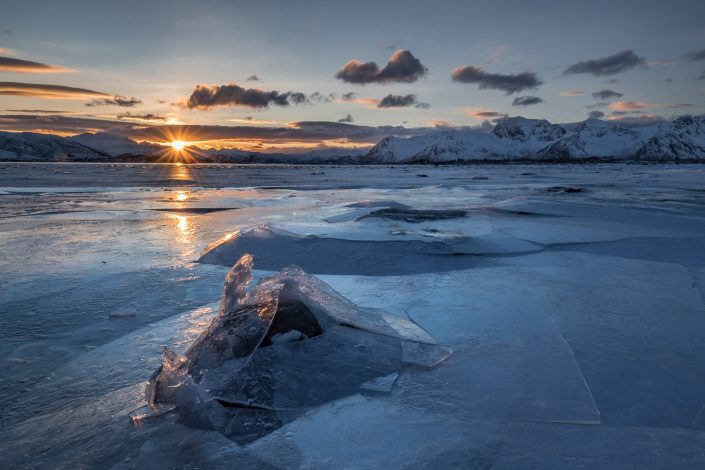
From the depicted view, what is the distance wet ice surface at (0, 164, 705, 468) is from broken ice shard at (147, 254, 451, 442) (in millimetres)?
111

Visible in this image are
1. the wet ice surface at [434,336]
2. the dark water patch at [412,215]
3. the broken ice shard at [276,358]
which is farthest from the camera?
the dark water patch at [412,215]

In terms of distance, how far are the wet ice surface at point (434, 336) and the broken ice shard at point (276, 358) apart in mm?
111

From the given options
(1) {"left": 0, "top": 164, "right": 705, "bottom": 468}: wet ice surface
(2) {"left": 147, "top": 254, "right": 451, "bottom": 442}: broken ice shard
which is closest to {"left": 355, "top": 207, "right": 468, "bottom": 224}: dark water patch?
(1) {"left": 0, "top": 164, "right": 705, "bottom": 468}: wet ice surface

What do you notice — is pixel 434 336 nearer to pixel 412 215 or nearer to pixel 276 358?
pixel 276 358

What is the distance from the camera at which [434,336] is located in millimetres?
3414

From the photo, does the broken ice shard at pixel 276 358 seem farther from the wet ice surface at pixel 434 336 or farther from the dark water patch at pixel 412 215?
the dark water patch at pixel 412 215

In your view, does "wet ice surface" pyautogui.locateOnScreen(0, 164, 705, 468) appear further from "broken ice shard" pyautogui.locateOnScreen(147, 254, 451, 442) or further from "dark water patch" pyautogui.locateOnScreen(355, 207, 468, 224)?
"dark water patch" pyautogui.locateOnScreen(355, 207, 468, 224)

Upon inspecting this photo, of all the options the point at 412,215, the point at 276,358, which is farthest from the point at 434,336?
the point at 412,215

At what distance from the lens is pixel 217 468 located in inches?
75.5

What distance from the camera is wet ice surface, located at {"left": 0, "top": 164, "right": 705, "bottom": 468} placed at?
205 cm

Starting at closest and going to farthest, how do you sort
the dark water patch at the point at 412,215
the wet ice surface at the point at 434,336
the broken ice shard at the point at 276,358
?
the wet ice surface at the point at 434,336, the broken ice shard at the point at 276,358, the dark water patch at the point at 412,215

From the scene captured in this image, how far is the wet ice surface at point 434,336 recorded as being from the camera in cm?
205

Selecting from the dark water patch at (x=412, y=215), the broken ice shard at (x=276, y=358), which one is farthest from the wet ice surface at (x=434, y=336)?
the dark water patch at (x=412, y=215)

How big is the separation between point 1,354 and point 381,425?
2744 mm
